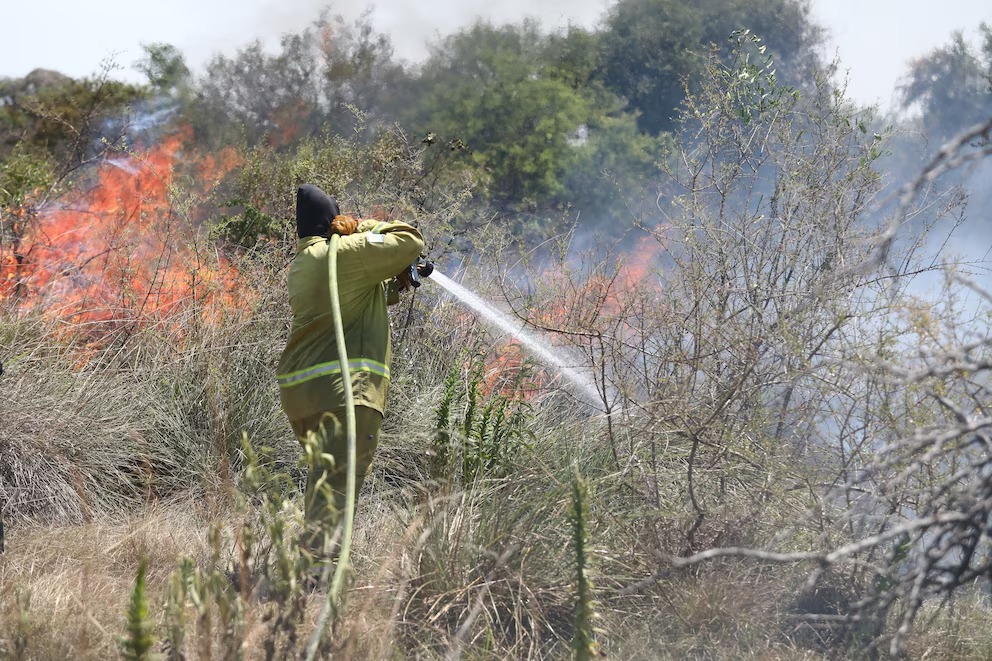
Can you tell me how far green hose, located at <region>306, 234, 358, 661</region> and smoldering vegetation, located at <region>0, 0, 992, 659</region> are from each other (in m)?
0.04

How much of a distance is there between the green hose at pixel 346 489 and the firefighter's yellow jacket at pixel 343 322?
0.30 ft

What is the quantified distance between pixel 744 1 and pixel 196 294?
13398 millimetres

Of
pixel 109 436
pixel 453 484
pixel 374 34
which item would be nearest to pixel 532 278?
pixel 453 484

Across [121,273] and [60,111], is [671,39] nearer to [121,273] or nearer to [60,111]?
[60,111]

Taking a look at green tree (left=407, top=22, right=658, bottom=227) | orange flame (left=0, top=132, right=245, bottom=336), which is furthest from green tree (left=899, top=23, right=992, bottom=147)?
orange flame (left=0, top=132, right=245, bottom=336)

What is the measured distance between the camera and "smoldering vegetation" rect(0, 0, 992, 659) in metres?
A: 2.87

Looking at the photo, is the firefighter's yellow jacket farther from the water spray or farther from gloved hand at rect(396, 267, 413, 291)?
the water spray

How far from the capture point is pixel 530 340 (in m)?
5.71

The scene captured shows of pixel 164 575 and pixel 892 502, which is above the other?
pixel 892 502

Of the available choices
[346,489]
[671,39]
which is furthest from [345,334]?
[671,39]

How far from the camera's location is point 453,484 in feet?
14.2

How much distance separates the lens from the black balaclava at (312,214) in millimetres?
4211

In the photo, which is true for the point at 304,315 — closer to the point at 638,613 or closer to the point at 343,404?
the point at 343,404

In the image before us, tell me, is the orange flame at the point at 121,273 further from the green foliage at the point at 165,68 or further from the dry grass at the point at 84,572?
the green foliage at the point at 165,68
